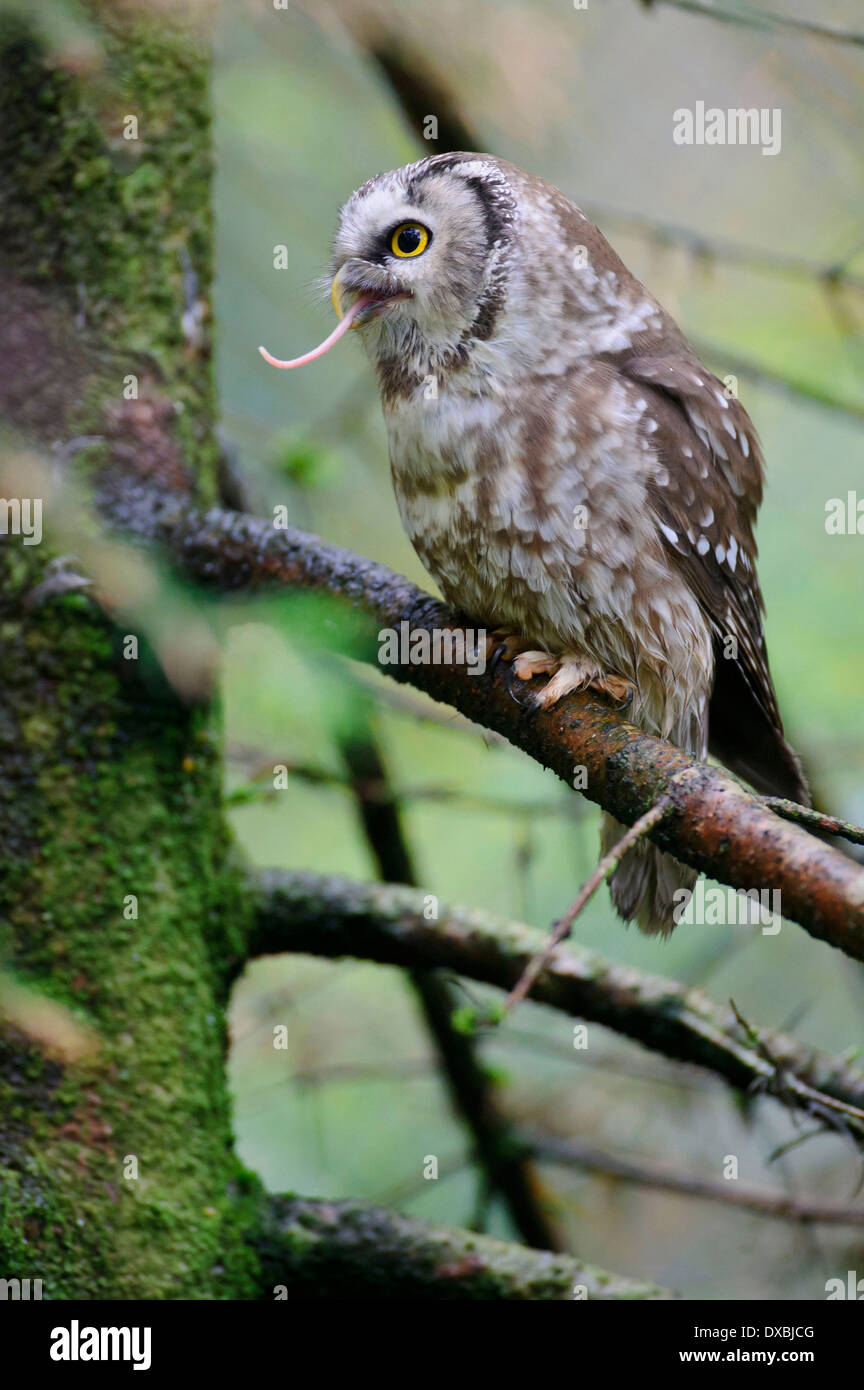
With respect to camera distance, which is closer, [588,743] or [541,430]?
[588,743]

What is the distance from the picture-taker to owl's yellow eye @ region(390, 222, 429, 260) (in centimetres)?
260

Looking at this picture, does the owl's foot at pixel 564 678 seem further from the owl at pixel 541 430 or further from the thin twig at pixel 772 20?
the thin twig at pixel 772 20

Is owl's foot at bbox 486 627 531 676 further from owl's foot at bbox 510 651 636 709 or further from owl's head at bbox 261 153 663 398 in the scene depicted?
owl's head at bbox 261 153 663 398

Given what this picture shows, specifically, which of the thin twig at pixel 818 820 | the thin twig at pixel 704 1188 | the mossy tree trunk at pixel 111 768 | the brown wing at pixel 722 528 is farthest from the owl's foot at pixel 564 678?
the thin twig at pixel 704 1188

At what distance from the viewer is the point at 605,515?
8.19ft

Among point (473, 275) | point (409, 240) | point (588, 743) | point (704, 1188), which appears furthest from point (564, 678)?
point (704, 1188)

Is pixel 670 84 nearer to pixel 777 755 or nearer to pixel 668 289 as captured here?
pixel 668 289

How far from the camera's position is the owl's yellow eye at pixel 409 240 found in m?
2.60

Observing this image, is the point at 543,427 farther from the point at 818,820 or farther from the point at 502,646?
the point at 818,820

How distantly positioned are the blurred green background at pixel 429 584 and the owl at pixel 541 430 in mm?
448

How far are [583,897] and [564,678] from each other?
100cm

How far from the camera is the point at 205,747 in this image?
2.78 m

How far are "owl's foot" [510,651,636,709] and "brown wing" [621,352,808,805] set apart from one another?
12.9 inches

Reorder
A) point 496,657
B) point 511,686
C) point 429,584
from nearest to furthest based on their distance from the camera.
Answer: point 511,686, point 496,657, point 429,584
